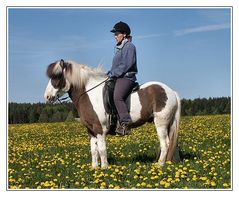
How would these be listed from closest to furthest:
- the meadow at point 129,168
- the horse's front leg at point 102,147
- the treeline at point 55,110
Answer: the meadow at point 129,168 < the horse's front leg at point 102,147 < the treeline at point 55,110

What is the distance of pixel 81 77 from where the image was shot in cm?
1004

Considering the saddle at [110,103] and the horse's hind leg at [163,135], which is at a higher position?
the saddle at [110,103]

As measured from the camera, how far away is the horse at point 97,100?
387 inches

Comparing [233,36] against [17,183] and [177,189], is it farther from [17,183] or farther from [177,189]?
[17,183]

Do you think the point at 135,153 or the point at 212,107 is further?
the point at 212,107

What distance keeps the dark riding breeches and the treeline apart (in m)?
8.51

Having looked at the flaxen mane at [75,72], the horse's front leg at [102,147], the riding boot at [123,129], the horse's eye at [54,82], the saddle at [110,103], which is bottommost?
the horse's front leg at [102,147]

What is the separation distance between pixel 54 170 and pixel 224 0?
555 centimetres

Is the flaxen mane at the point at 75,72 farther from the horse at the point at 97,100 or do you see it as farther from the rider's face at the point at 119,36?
the rider's face at the point at 119,36

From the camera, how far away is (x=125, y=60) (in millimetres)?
9570

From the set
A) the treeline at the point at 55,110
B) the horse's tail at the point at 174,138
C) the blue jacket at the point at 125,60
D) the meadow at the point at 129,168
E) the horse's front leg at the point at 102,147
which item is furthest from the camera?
the treeline at the point at 55,110

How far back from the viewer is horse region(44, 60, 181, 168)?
387 inches

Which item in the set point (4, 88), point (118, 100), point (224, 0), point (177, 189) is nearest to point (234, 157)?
point (177, 189)

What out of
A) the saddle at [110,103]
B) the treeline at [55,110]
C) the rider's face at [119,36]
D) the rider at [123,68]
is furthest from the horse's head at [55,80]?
the treeline at [55,110]
